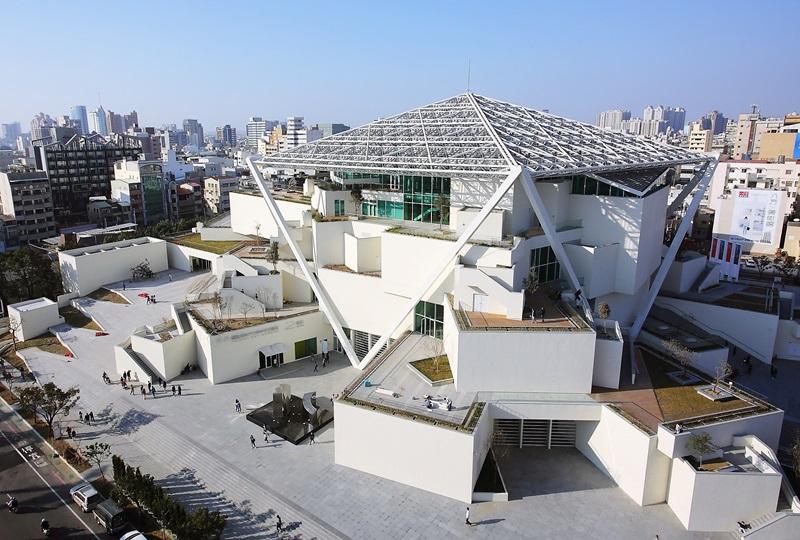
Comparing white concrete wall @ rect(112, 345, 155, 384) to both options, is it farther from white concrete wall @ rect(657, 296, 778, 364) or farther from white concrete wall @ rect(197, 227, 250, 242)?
white concrete wall @ rect(657, 296, 778, 364)

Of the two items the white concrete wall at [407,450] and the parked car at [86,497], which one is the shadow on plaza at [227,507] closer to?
the parked car at [86,497]

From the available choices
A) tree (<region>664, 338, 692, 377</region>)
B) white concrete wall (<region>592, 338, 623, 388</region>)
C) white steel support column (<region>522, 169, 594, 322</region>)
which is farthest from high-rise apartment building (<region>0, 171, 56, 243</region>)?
tree (<region>664, 338, 692, 377</region>)

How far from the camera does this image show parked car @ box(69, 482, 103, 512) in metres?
22.6

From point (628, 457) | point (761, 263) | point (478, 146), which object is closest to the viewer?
point (628, 457)

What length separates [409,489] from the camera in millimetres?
23766

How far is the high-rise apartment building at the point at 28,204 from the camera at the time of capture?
7550 centimetres

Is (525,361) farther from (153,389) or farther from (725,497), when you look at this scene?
(153,389)

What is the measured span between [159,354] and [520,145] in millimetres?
26712

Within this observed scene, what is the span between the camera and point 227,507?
74.8ft

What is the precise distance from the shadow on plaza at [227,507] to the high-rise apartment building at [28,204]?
70.1 metres

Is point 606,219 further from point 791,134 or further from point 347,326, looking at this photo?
point 791,134

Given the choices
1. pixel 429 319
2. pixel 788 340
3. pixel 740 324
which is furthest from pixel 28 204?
pixel 788 340

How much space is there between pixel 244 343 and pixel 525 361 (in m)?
18.8

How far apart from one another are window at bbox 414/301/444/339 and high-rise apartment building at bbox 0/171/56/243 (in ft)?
233
